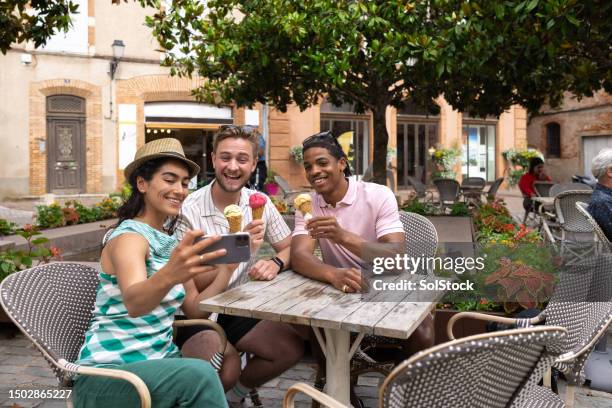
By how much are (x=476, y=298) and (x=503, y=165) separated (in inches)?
861

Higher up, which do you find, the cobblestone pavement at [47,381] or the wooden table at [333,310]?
the wooden table at [333,310]

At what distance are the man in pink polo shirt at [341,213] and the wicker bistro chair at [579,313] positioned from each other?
504 millimetres

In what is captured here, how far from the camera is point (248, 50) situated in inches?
326

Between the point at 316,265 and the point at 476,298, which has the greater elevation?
the point at 316,265

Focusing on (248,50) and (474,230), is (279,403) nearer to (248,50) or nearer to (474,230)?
(474,230)

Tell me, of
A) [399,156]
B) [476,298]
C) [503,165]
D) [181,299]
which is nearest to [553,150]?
[503,165]

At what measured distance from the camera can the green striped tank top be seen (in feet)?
7.09

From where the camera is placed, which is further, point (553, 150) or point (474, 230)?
point (553, 150)

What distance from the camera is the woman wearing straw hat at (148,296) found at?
1.95 meters

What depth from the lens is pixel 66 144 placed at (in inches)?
726

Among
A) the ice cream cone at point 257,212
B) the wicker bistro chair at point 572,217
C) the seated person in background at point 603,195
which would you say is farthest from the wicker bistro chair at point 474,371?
the wicker bistro chair at point 572,217

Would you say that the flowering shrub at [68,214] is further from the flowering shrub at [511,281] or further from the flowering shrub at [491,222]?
the flowering shrub at [511,281]

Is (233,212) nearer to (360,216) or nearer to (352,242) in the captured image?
(352,242)

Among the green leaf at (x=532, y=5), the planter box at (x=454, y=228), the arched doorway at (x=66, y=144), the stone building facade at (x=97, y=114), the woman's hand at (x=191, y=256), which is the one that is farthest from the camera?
the arched doorway at (x=66, y=144)
